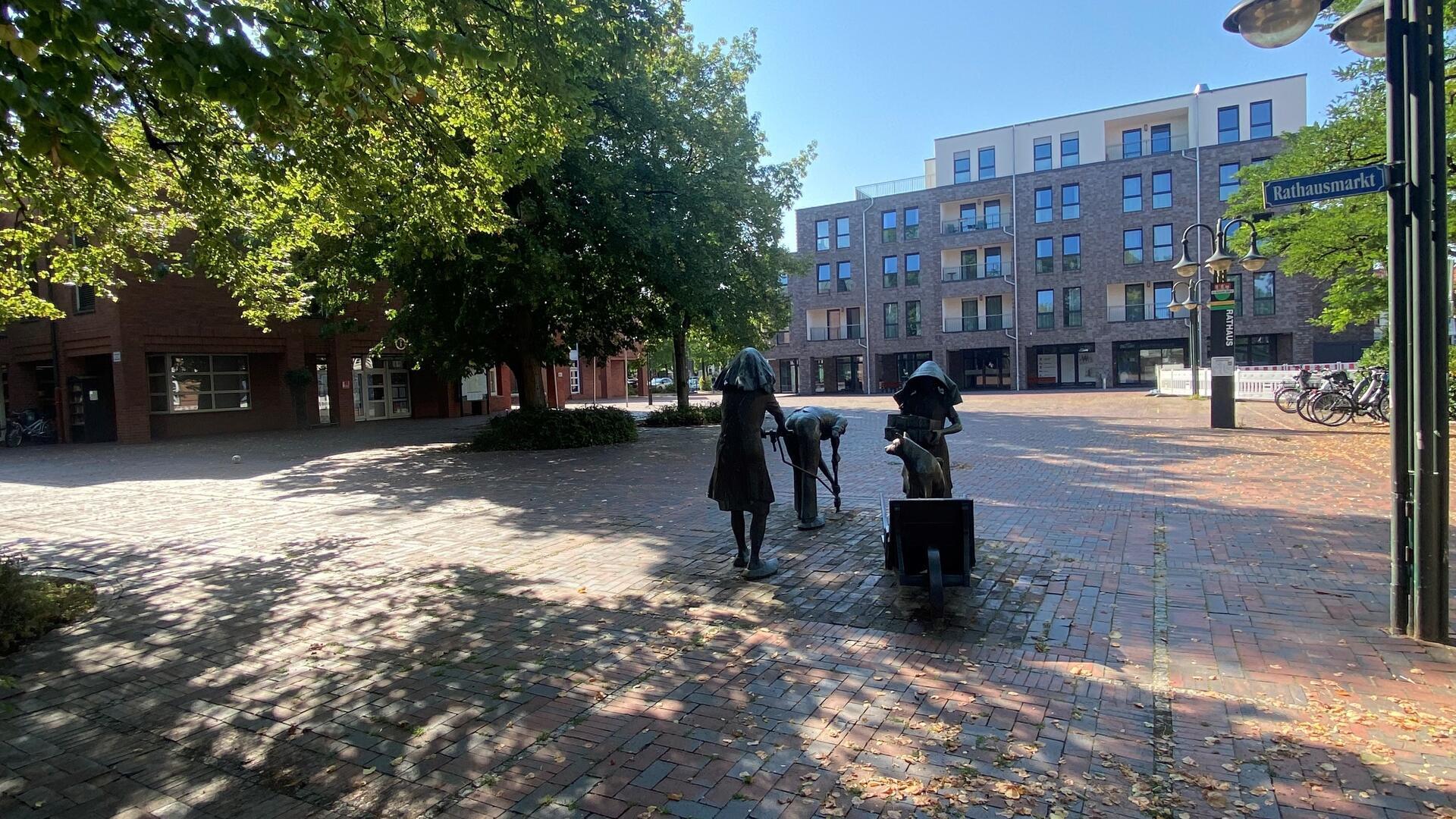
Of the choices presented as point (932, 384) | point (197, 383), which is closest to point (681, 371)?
point (197, 383)

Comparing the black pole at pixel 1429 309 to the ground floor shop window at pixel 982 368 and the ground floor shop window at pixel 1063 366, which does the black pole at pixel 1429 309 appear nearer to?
the ground floor shop window at pixel 1063 366

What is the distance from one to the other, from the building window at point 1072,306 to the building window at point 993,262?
4106mm

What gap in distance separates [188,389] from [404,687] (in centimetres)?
2602

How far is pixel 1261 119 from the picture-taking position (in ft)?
134

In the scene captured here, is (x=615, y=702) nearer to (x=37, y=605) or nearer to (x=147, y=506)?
(x=37, y=605)

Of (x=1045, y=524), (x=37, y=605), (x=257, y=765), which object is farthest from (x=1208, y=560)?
(x=37, y=605)

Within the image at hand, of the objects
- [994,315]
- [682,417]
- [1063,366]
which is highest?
[994,315]

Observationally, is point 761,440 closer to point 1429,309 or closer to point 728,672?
point 728,672

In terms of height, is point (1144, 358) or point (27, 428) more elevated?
point (1144, 358)

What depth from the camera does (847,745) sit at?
313cm

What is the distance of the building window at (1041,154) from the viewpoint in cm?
4616

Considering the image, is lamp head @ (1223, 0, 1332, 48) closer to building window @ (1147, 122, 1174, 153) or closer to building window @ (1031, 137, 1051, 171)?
building window @ (1147, 122, 1174, 153)

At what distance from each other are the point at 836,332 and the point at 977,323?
9500 millimetres

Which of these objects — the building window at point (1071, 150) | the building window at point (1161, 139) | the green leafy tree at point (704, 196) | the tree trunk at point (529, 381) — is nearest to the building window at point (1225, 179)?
the building window at point (1161, 139)
